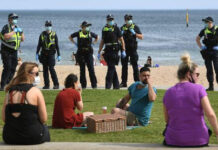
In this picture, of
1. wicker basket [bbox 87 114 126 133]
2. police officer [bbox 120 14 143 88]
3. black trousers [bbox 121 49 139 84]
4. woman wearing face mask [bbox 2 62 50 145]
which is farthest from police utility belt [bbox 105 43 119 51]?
woman wearing face mask [bbox 2 62 50 145]

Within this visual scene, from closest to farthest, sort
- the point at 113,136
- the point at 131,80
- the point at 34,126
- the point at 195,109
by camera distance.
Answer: the point at 195,109 → the point at 34,126 → the point at 113,136 → the point at 131,80

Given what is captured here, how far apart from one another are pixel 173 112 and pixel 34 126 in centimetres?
173

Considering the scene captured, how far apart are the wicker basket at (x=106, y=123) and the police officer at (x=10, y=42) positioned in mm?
6357

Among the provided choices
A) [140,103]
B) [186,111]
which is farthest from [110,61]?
[186,111]

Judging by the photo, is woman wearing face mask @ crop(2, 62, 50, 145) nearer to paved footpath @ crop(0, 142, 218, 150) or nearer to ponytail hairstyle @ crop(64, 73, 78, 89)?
paved footpath @ crop(0, 142, 218, 150)

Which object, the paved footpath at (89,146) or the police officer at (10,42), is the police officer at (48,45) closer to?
the police officer at (10,42)

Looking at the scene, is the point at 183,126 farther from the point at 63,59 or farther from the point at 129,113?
the point at 63,59

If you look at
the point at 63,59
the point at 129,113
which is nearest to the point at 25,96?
the point at 129,113

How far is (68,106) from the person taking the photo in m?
8.96

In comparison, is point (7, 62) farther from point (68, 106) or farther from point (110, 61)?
point (68, 106)

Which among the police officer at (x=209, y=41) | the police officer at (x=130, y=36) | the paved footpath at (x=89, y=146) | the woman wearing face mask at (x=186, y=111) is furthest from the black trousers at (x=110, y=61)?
the woman wearing face mask at (x=186, y=111)

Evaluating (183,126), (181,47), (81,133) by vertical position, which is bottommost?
(181,47)

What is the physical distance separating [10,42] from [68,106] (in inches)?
243

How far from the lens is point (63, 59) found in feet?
145
